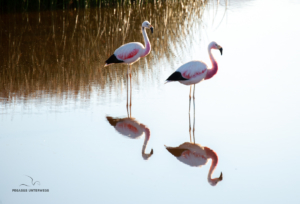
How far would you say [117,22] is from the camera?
1432 centimetres

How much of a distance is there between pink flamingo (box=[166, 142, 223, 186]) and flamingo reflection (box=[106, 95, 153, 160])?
522mm

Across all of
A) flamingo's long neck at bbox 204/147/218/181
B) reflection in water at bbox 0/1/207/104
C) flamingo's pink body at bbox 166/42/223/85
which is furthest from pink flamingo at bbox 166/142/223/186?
reflection in water at bbox 0/1/207/104

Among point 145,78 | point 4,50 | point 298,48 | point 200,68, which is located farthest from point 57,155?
point 298,48

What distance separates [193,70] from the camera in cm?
767

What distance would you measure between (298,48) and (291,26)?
2430 mm

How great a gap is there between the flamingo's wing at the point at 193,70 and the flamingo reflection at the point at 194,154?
1512 millimetres

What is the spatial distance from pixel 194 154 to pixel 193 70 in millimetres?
1944

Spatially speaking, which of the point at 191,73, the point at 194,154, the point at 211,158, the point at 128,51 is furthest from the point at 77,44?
the point at 211,158

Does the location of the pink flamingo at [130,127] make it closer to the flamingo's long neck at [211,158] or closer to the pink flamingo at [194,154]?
the pink flamingo at [194,154]

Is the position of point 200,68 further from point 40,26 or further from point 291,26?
point 40,26

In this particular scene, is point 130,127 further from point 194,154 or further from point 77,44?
point 77,44

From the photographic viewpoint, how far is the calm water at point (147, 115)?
17.5ft

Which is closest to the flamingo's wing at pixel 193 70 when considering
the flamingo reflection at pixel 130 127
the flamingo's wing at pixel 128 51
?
the flamingo reflection at pixel 130 127

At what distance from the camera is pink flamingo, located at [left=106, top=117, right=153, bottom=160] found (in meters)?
6.87
